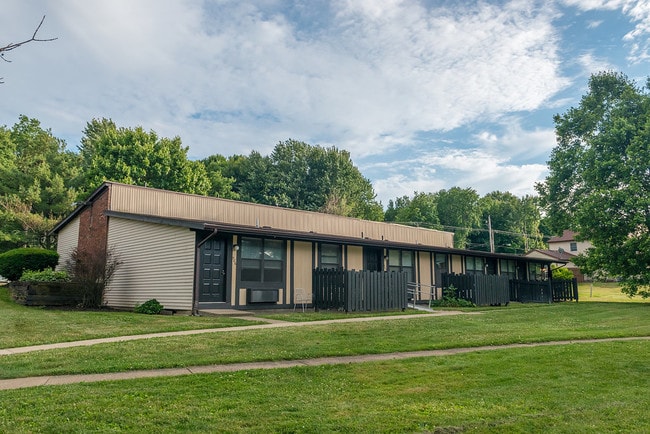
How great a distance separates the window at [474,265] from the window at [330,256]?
918 centimetres

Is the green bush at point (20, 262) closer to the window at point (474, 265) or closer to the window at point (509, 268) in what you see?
the window at point (474, 265)

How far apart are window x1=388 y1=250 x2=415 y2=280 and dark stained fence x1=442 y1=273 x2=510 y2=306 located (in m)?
1.73

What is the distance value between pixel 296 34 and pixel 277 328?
374 inches

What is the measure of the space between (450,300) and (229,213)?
10.6m

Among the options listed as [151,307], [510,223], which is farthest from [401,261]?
[510,223]

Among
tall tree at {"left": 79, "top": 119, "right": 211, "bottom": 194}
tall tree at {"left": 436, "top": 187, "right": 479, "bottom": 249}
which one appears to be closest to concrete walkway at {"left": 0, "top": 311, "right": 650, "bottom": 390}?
tall tree at {"left": 79, "top": 119, "right": 211, "bottom": 194}

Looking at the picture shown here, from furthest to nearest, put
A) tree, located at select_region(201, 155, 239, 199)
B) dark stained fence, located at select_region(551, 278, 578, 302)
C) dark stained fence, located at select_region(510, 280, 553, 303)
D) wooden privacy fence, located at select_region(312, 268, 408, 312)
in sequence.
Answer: tree, located at select_region(201, 155, 239, 199) → dark stained fence, located at select_region(551, 278, 578, 302) → dark stained fence, located at select_region(510, 280, 553, 303) → wooden privacy fence, located at select_region(312, 268, 408, 312)

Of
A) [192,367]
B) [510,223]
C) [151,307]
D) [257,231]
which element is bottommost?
[192,367]

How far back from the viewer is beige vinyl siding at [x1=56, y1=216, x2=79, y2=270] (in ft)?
73.2

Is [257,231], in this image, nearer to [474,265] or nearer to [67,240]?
[67,240]

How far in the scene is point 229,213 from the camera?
21.9m

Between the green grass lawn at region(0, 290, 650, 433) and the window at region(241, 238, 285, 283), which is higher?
the window at region(241, 238, 285, 283)

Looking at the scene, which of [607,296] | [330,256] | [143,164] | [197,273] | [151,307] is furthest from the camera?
[143,164]

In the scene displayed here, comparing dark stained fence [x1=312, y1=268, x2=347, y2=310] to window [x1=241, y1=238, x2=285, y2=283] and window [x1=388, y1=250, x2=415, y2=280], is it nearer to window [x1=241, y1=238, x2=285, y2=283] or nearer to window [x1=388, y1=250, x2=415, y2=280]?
window [x1=241, y1=238, x2=285, y2=283]
